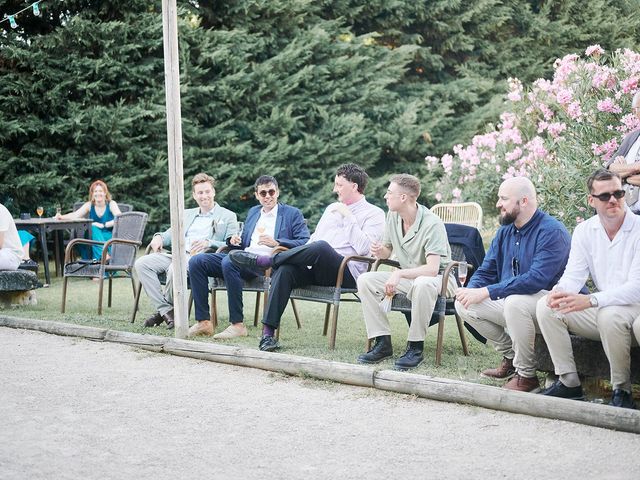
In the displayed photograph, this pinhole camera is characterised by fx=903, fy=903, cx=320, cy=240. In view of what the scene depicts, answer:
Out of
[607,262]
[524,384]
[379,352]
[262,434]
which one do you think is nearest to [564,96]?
[379,352]

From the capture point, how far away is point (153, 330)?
7.39m

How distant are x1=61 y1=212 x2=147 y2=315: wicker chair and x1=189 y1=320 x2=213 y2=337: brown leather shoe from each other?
146 cm

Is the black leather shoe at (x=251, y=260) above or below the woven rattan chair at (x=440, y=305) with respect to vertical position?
above

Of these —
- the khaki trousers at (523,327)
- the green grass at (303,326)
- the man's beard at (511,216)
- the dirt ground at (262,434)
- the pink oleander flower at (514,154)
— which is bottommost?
the dirt ground at (262,434)

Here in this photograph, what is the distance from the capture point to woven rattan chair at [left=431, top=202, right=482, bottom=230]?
7672 millimetres

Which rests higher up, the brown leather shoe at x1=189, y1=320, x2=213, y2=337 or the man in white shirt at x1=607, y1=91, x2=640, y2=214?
the man in white shirt at x1=607, y1=91, x2=640, y2=214

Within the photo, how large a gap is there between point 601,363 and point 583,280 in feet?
1.46

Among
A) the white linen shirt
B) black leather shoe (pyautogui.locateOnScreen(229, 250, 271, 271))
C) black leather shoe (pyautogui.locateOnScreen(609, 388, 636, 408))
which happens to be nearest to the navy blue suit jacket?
black leather shoe (pyautogui.locateOnScreen(229, 250, 271, 271))

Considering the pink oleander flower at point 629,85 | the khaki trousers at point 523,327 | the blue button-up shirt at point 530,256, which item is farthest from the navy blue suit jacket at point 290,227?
the pink oleander flower at point 629,85

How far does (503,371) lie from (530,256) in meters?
0.73

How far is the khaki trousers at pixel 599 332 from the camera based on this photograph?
4.42 m

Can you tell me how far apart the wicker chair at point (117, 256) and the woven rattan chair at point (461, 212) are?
9.41 ft

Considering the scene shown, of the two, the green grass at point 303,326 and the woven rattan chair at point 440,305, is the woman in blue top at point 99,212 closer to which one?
the green grass at point 303,326

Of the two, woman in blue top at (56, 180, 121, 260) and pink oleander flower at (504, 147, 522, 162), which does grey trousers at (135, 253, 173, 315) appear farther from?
pink oleander flower at (504, 147, 522, 162)
